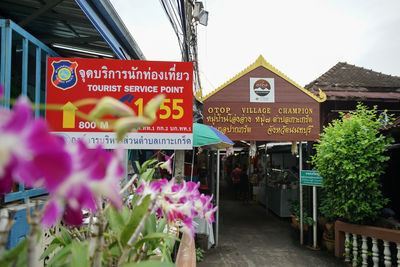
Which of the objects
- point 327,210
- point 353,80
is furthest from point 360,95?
point 327,210

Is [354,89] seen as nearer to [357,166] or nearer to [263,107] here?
[263,107]

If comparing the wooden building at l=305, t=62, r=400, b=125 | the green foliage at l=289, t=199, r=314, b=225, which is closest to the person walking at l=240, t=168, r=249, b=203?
the green foliage at l=289, t=199, r=314, b=225

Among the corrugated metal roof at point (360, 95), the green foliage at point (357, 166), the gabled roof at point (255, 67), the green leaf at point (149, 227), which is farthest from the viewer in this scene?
the corrugated metal roof at point (360, 95)

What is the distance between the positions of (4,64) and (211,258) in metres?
4.53

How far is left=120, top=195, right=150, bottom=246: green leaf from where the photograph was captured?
2.85 feet

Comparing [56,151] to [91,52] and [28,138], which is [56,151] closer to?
[28,138]

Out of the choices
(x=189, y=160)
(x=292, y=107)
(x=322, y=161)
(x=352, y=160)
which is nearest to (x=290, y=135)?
(x=292, y=107)

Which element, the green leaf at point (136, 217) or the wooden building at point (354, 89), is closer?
the green leaf at point (136, 217)

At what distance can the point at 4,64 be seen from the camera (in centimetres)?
178

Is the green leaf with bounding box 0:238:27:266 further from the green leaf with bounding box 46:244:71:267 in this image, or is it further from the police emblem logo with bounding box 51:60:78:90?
the police emblem logo with bounding box 51:60:78:90

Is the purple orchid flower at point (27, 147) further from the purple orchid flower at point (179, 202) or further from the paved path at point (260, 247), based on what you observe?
the paved path at point (260, 247)

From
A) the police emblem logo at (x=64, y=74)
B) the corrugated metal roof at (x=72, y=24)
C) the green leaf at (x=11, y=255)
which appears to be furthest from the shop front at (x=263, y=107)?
the green leaf at (x=11, y=255)

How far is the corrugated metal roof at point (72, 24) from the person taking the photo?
7.58ft

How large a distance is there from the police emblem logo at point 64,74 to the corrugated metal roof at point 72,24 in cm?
45
